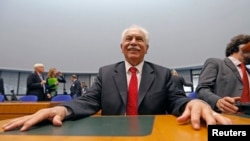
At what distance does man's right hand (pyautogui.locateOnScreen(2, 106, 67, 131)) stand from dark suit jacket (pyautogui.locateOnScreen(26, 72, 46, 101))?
3.27m

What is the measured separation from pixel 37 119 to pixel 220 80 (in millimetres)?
1224

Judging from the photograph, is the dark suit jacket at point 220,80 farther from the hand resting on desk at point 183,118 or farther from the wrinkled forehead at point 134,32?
the hand resting on desk at point 183,118

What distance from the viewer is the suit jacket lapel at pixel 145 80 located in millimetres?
1195

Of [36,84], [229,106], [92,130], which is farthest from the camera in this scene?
[36,84]

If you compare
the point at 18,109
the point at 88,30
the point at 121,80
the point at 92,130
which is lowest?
the point at 18,109

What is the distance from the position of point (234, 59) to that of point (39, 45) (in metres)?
7.26

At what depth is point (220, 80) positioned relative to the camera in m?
1.46

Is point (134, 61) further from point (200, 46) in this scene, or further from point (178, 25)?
point (178, 25)

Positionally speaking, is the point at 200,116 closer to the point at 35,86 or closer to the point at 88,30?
the point at 35,86

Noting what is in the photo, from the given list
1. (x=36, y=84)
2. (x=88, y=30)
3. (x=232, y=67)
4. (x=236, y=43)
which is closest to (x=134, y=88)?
(x=232, y=67)

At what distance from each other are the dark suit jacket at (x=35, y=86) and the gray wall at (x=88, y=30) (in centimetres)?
388

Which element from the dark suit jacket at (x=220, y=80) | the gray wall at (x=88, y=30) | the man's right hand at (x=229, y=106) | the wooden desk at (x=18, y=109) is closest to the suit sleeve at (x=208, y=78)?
the dark suit jacket at (x=220, y=80)

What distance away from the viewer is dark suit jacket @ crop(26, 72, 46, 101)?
377 centimetres

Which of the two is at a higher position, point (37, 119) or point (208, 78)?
point (208, 78)
